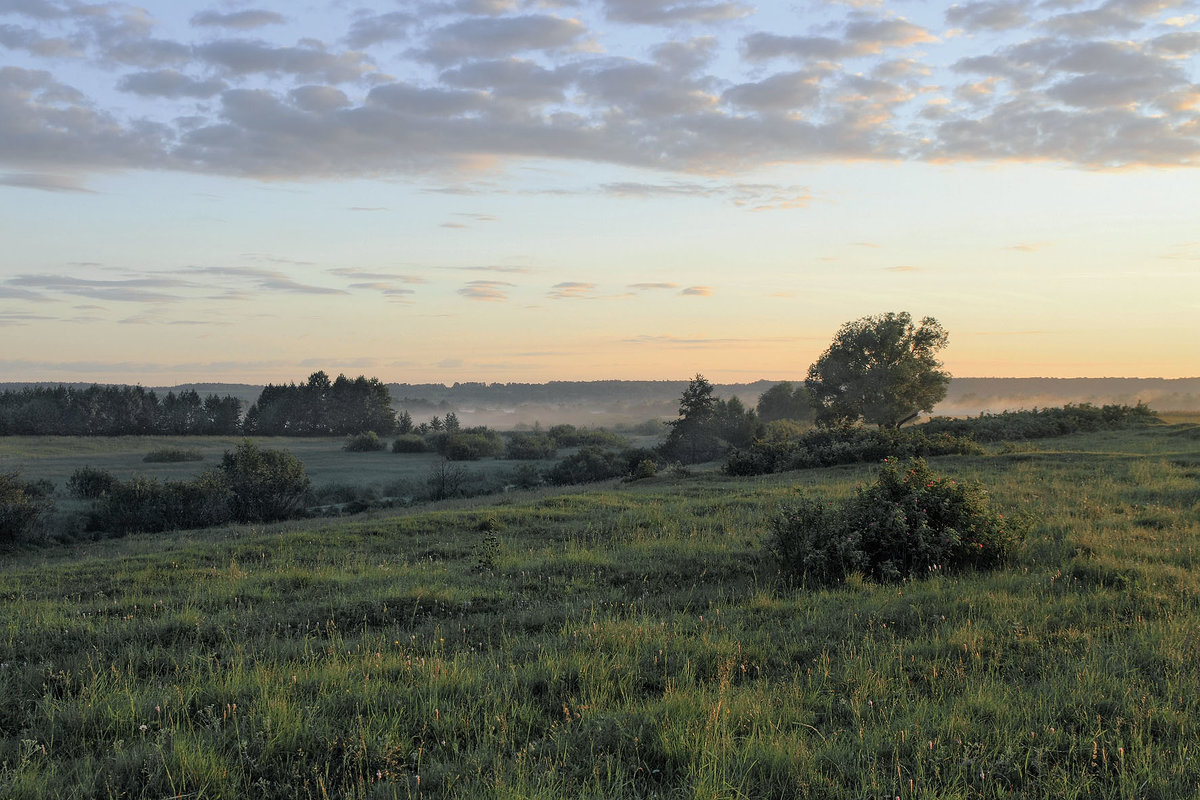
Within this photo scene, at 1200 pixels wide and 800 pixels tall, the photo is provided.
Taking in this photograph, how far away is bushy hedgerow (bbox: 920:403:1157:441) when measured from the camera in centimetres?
3869

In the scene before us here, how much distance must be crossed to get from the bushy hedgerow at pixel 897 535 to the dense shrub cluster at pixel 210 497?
24.4 meters

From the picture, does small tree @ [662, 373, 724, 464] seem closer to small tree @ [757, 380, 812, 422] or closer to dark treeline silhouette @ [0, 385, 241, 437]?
small tree @ [757, 380, 812, 422]

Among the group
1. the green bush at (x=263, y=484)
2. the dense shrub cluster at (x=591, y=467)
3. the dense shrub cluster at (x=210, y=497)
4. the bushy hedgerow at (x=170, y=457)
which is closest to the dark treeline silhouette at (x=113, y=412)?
the bushy hedgerow at (x=170, y=457)

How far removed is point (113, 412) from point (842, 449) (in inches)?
3271

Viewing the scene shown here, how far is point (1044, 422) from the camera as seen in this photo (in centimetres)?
4009

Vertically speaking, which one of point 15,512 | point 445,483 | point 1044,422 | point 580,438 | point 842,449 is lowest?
point 445,483

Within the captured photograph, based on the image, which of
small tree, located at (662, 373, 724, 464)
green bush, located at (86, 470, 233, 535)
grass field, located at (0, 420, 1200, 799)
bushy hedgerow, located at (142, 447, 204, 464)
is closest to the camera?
grass field, located at (0, 420, 1200, 799)

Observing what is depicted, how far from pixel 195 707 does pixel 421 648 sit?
2093mm

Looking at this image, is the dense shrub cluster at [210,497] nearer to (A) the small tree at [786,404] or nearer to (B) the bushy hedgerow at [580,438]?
(B) the bushy hedgerow at [580,438]

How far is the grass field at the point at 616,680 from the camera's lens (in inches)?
173

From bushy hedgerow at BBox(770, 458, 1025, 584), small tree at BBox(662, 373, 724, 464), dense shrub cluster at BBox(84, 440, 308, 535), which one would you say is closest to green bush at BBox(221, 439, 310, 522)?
dense shrub cluster at BBox(84, 440, 308, 535)

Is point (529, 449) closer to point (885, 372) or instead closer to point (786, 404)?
point (885, 372)

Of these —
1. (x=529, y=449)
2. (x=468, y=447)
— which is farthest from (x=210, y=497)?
(x=529, y=449)

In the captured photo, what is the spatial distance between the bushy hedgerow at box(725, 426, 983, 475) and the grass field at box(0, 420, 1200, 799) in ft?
57.8
